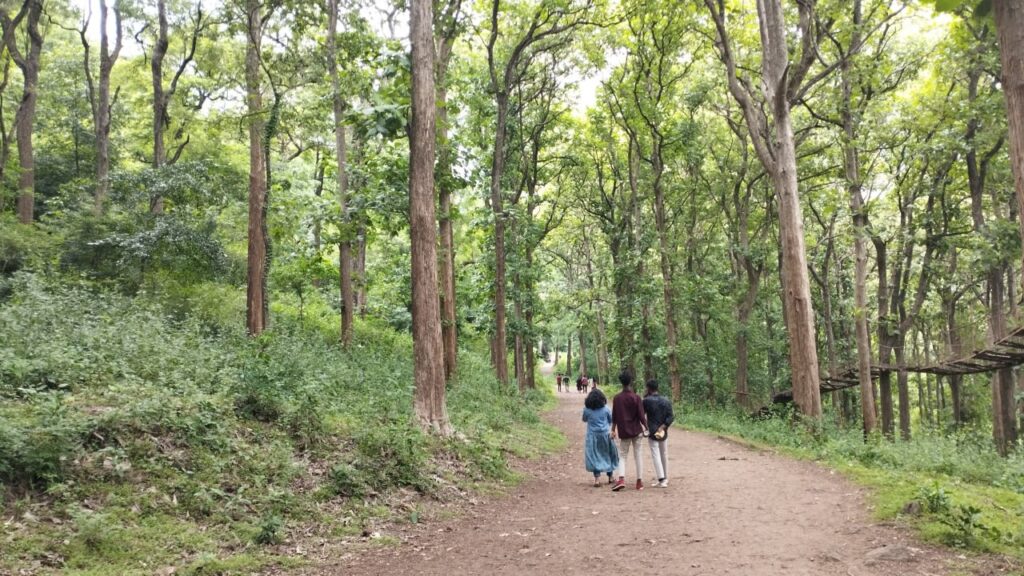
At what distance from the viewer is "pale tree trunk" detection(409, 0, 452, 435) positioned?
32.2 feet

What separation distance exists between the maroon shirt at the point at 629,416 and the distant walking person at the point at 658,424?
15 cm

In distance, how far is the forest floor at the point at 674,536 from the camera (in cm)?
525

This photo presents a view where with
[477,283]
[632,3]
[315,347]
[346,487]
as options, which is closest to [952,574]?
[346,487]

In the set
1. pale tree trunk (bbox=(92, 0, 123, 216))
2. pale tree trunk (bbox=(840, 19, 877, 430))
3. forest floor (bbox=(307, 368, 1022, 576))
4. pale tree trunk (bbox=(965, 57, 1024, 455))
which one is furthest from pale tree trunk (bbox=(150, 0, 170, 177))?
pale tree trunk (bbox=(965, 57, 1024, 455))

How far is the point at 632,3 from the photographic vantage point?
17.8m

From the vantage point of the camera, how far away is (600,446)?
9844mm

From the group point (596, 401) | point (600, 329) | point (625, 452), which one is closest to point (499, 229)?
point (596, 401)

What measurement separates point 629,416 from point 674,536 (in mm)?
3131

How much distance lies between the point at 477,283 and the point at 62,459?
2233 centimetres

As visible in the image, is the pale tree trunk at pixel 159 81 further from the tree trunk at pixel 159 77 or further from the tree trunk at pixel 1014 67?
the tree trunk at pixel 1014 67

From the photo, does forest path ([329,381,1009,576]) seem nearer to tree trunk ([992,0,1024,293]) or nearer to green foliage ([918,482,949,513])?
green foliage ([918,482,949,513])

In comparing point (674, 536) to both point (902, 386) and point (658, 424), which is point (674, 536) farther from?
point (902, 386)

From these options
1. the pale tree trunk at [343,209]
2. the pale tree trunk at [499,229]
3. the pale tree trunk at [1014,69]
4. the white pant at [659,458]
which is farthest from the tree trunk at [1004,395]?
the pale tree trunk at [343,209]

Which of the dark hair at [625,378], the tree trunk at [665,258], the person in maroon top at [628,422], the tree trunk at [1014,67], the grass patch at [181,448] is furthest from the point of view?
the tree trunk at [665,258]
